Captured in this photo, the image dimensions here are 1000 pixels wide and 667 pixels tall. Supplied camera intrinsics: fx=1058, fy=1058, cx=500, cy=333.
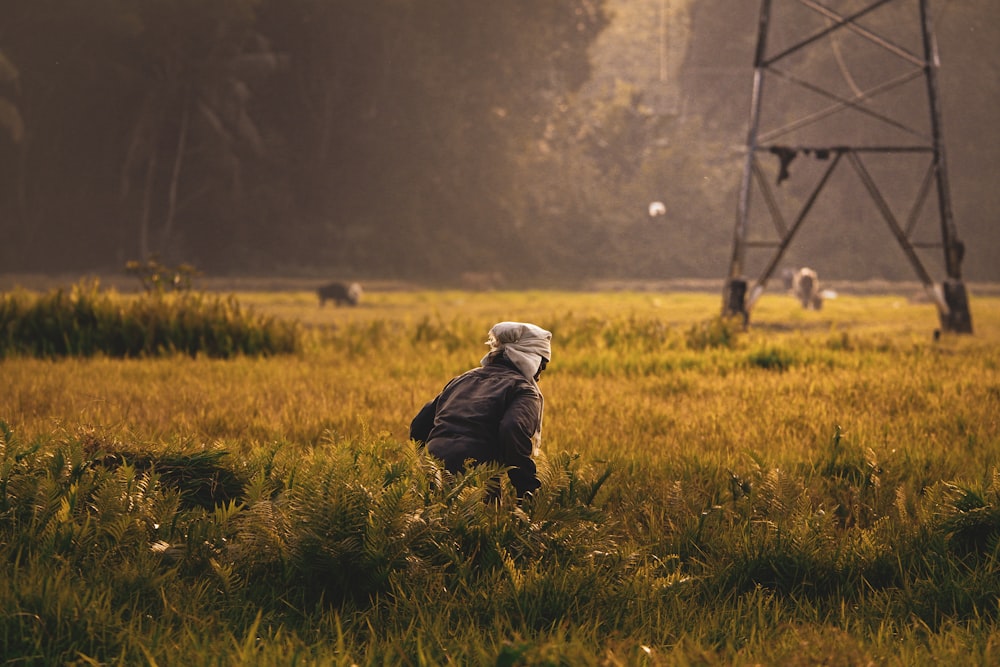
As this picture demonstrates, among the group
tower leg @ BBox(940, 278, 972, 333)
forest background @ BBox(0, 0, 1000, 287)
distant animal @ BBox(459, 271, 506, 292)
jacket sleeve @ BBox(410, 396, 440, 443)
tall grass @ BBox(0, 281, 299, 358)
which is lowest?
distant animal @ BBox(459, 271, 506, 292)

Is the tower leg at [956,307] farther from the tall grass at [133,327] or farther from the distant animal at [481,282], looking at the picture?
the distant animal at [481,282]

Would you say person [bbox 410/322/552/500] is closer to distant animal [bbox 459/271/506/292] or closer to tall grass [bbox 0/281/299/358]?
tall grass [bbox 0/281/299/358]

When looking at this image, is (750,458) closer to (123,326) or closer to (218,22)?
(123,326)

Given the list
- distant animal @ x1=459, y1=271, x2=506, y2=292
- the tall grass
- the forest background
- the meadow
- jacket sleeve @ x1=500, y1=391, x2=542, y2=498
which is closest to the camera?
the meadow

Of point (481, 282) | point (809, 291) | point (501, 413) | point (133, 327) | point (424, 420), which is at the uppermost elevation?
point (501, 413)

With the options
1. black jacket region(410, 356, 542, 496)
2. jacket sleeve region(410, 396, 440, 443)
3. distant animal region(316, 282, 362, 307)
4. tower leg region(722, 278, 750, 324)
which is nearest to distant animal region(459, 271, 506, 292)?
distant animal region(316, 282, 362, 307)

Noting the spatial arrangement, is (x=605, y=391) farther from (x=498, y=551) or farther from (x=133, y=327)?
(x=133, y=327)

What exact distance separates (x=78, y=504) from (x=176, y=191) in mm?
34944

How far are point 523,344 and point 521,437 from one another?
21.0 inches

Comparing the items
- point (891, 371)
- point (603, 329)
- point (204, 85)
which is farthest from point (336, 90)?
point (891, 371)

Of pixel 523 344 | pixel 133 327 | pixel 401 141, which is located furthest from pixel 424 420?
pixel 401 141

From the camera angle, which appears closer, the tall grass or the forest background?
the tall grass

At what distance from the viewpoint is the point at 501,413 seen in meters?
4.53

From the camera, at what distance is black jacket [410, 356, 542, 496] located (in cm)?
436
